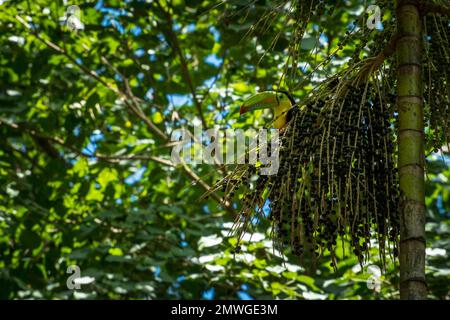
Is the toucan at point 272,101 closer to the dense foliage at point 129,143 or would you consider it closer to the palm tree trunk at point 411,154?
the palm tree trunk at point 411,154

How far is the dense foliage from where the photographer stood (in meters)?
6.44

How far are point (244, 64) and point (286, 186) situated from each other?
4.49 meters

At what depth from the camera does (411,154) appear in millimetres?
2559

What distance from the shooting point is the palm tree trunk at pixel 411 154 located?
2.38 metres

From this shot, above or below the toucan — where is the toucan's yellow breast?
below

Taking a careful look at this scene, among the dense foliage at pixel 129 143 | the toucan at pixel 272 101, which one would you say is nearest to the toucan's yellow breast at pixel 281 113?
the toucan at pixel 272 101

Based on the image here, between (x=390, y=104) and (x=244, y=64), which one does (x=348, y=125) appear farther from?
(x=244, y=64)

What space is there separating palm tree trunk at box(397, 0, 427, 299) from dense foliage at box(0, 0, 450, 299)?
3400 mm

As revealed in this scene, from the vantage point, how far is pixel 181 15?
7.00 meters

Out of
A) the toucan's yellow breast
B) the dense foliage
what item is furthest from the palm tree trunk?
the dense foliage

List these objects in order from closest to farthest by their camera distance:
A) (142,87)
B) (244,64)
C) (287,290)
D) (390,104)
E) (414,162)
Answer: (414,162) → (390,104) → (287,290) → (244,64) → (142,87)

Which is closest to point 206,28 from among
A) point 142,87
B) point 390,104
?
point 142,87

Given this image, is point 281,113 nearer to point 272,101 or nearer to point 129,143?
point 272,101

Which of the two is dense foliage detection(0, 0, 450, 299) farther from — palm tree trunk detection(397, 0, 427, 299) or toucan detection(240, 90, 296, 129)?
palm tree trunk detection(397, 0, 427, 299)
